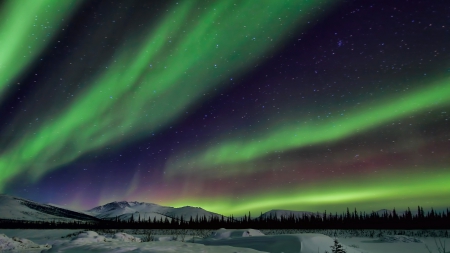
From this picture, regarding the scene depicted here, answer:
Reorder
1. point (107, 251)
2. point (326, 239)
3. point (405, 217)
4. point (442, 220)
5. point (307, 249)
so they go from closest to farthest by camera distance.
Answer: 1. point (107, 251)
2. point (307, 249)
3. point (326, 239)
4. point (442, 220)
5. point (405, 217)

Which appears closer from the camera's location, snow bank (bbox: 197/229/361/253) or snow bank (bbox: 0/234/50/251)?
snow bank (bbox: 197/229/361/253)

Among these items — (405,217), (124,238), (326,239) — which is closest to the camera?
(326,239)

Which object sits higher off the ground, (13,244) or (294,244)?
(294,244)

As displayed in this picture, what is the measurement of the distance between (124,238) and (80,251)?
18433mm

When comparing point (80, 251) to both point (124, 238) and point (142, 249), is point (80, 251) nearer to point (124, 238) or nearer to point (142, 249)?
point (142, 249)

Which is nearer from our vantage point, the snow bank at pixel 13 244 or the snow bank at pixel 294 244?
the snow bank at pixel 294 244

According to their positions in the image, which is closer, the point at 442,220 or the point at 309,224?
the point at 442,220

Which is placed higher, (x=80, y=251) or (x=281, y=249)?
(x=80, y=251)

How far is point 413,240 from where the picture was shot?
31.0m

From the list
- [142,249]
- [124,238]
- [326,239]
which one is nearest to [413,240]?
[326,239]

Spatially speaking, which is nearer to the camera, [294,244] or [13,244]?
[294,244]

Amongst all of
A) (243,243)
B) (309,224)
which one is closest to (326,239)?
(243,243)

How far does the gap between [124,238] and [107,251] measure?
62.4 feet

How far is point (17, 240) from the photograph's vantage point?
21344mm
